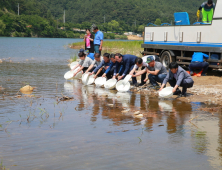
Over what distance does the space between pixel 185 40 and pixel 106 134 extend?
8.22 metres

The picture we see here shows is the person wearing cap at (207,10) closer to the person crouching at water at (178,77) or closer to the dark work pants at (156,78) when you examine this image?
the dark work pants at (156,78)

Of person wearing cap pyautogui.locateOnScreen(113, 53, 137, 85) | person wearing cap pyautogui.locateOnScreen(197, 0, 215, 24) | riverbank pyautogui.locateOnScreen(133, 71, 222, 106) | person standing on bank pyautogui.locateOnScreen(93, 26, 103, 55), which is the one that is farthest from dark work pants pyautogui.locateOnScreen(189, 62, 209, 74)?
person standing on bank pyautogui.locateOnScreen(93, 26, 103, 55)

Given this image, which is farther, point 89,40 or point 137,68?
point 89,40

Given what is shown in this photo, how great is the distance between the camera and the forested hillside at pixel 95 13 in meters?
113

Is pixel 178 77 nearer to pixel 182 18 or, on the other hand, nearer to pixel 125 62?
pixel 125 62

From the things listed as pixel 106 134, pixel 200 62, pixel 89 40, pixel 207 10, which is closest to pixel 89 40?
pixel 89 40

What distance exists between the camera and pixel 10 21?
332ft

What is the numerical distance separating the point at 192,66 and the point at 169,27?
8.62 ft

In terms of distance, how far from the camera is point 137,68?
9117 mm

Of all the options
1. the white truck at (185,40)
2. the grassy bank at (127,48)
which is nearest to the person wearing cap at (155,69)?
the white truck at (185,40)

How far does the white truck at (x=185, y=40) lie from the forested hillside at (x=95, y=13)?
276ft

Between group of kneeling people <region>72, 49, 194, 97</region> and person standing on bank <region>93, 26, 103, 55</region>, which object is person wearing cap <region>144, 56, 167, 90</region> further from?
person standing on bank <region>93, 26, 103, 55</region>

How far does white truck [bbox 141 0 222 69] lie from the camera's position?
413 inches

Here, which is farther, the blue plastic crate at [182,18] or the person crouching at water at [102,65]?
the blue plastic crate at [182,18]
